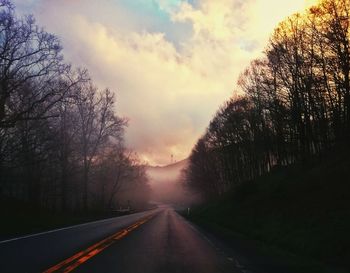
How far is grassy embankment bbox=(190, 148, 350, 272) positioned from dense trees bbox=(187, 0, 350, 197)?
3650mm

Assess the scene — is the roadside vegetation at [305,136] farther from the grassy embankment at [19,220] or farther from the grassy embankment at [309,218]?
the grassy embankment at [19,220]

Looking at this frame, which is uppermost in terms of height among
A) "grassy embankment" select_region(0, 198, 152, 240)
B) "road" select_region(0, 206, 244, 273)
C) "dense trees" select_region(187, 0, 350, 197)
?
"dense trees" select_region(187, 0, 350, 197)

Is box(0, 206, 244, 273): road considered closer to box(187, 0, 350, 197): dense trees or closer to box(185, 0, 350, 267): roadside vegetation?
box(185, 0, 350, 267): roadside vegetation

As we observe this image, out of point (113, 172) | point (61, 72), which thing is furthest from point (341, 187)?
point (113, 172)

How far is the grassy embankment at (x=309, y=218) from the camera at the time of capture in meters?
13.6

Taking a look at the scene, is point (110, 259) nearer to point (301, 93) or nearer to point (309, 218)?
point (309, 218)

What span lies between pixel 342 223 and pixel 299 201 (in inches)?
320

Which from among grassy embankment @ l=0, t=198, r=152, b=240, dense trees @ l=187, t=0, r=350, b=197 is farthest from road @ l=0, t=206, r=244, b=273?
dense trees @ l=187, t=0, r=350, b=197

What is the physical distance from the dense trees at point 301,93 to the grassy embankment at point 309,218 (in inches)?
144

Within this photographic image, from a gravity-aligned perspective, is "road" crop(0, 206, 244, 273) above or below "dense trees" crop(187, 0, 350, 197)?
below

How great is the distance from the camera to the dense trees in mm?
27453

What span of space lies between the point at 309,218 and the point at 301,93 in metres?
17.6

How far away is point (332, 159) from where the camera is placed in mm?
28000

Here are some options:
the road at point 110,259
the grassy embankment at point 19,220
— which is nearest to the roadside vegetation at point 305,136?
the road at point 110,259
